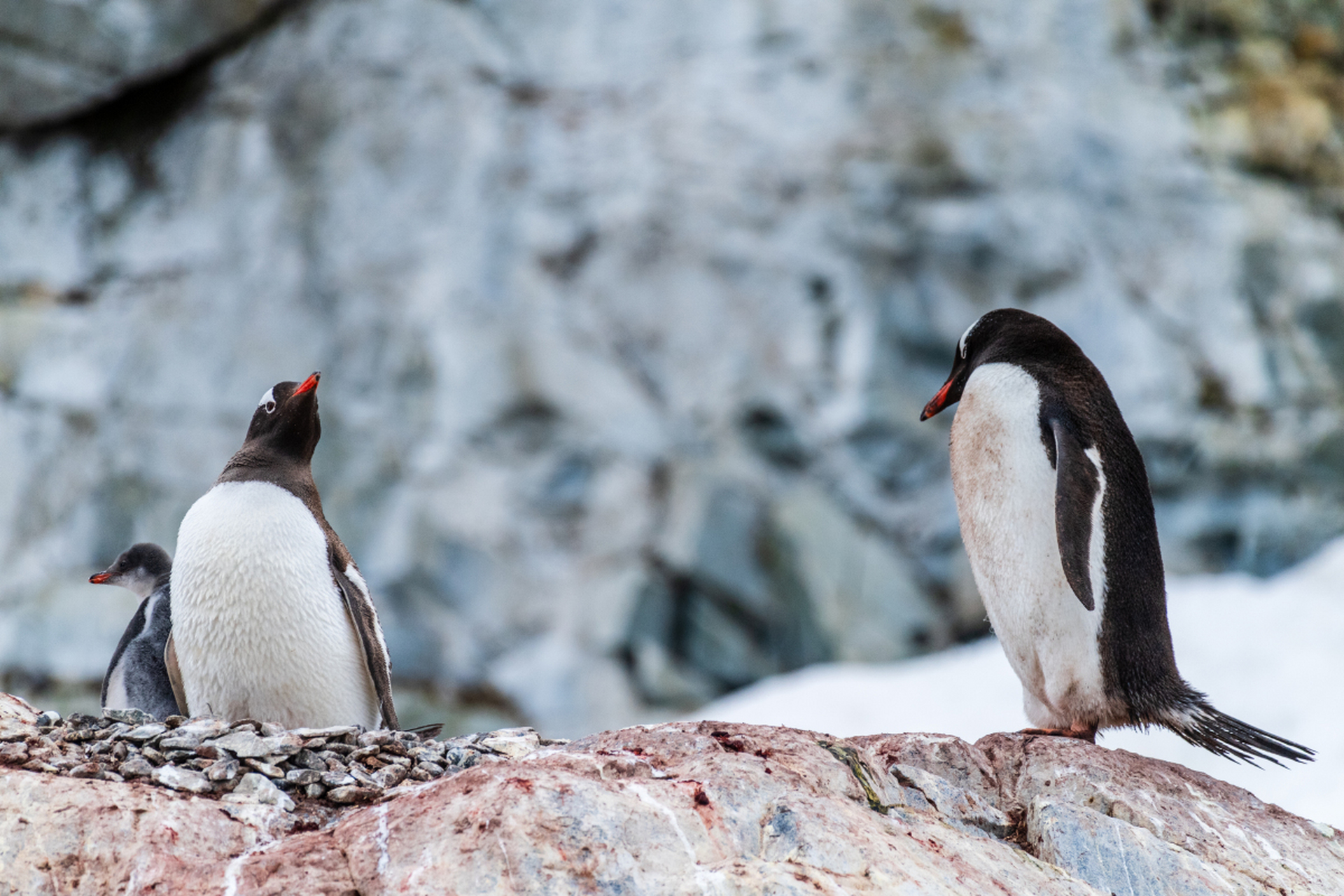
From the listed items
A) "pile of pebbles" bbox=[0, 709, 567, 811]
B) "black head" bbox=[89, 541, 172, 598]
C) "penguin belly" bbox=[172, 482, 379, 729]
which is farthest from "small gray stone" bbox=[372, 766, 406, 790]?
"black head" bbox=[89, 541, 172, 598]

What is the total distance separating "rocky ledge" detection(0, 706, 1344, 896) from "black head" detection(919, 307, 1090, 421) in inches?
39.5

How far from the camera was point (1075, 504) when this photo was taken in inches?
108

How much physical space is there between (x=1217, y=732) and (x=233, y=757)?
6.38 ft

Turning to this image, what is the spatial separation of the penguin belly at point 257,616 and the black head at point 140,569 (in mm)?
1028

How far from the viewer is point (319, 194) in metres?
7.80

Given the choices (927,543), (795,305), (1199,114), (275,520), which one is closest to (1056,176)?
(1199,114)

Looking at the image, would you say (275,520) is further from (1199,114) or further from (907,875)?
(1199,114)

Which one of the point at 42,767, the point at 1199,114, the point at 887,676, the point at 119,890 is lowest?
the point at 119,890

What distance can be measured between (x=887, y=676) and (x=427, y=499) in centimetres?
270

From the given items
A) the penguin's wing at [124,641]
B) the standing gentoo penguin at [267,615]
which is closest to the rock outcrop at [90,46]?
the penguin's wing at [124,641]

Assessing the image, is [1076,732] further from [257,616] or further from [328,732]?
[257,616]

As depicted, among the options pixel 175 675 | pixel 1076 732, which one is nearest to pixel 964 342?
pixel 1076 732

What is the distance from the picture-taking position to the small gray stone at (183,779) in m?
2.03

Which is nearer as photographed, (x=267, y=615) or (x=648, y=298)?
(x=267, y=615)
